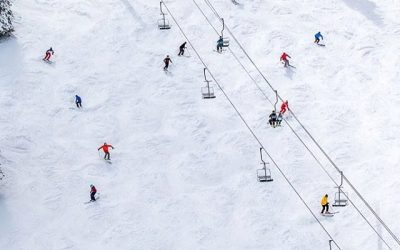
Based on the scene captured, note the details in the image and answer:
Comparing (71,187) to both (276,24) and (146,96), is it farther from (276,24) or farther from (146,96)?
(276,24)

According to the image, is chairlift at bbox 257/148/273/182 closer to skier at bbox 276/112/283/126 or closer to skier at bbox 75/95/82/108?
skier at bbox 276/112/283/126

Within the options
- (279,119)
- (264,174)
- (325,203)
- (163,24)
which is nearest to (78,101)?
(163,24)

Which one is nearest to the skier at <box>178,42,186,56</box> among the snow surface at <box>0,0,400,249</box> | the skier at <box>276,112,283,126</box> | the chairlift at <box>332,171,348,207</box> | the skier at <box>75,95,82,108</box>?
the snow surface at <box>0,0,400,249</box>

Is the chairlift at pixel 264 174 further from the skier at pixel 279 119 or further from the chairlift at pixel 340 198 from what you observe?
the chairlift at pixel 340 198

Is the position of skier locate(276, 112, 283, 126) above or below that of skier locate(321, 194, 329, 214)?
above

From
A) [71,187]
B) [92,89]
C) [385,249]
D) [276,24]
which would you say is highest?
[276,24]

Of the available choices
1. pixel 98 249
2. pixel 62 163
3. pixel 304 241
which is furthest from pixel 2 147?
pixel 304 241

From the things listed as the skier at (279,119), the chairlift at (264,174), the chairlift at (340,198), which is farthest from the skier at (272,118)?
the chairlift at (340,198)

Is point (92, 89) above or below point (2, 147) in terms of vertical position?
above

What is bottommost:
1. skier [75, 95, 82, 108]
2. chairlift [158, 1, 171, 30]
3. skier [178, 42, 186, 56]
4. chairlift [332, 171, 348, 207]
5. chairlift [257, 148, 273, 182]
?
chairlift [332, 171, 348, 207]
